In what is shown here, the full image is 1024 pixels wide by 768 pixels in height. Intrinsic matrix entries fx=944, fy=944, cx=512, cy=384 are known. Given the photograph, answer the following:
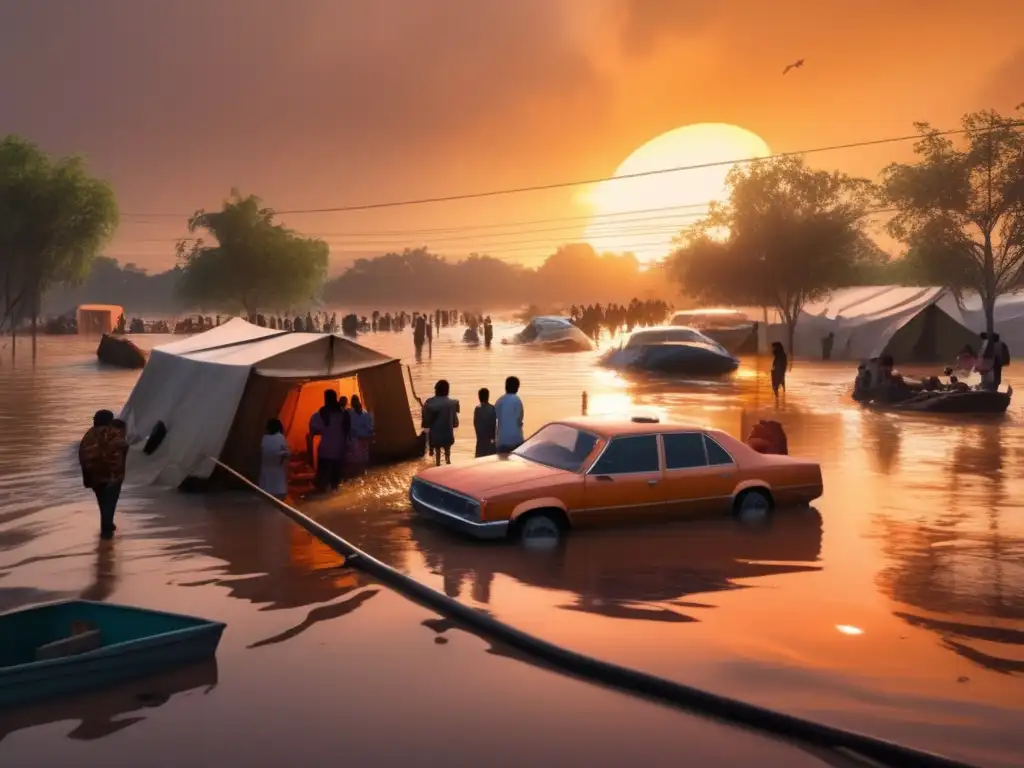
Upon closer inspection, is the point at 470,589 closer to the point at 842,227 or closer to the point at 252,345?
the point at 252,345

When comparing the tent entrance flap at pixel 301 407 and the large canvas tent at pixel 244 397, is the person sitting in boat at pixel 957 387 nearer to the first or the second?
the large canvas tent at pixel 244 397

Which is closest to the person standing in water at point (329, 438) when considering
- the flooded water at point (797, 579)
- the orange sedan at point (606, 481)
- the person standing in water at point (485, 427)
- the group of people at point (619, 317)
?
the flooded water at point (797, 579)

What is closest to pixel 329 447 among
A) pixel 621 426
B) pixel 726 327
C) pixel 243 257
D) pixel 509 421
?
pixel 509 421

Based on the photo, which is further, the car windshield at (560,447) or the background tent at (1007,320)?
the background tent at (1007,320)

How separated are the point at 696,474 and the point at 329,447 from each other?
5748 millimetres

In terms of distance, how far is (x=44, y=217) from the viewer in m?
51.1

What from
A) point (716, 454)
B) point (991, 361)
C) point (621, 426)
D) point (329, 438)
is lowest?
point (329, 438)

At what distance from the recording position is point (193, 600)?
901 cm

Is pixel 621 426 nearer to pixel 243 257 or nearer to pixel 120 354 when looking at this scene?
pixel 120 354

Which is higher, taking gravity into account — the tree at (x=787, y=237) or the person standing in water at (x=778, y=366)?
the tree at (x=787, y=237)

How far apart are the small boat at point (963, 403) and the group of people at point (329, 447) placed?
16.3m

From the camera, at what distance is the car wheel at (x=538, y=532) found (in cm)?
1078

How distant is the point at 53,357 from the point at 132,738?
49837 millimetres

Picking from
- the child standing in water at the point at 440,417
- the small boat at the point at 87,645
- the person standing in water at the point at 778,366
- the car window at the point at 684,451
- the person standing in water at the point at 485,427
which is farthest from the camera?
the person standing in water at the point at 778,366
